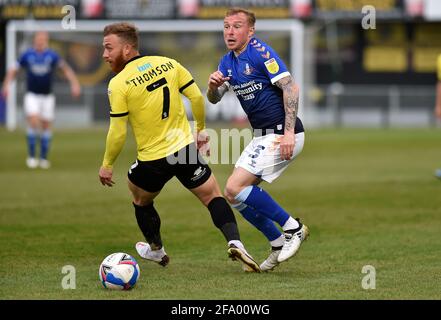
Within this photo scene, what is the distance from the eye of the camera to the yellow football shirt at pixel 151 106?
8586 mm

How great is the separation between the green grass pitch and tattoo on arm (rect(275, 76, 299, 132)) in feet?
4.46

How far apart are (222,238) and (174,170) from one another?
8.35 feet

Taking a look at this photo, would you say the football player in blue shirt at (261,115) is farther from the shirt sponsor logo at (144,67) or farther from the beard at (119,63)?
the beard at (119,63)

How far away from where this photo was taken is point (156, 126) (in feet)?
28.8

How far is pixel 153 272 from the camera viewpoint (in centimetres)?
899

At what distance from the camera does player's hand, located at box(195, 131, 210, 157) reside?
908 cm

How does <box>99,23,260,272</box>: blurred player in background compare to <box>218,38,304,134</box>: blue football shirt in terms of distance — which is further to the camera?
<box>218,38,304,134</box>: blue football shirt

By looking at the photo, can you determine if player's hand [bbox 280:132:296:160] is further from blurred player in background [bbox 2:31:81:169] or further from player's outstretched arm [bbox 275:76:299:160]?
blurred player in background [bbox 2:31:81:169]

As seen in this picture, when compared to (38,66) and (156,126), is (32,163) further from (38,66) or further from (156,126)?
(156,126)

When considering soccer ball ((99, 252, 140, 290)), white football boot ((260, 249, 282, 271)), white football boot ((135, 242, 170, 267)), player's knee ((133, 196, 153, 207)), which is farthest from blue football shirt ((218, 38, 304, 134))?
soccer ball ((99, 252, 140, 290))

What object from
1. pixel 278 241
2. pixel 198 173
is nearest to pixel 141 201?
pixel 198 173

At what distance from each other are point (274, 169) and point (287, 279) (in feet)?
3.41
